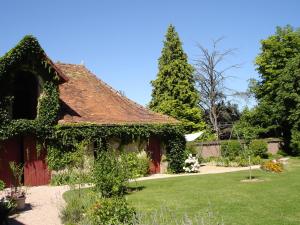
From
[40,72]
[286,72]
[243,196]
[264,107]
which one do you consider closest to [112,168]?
[243,196]

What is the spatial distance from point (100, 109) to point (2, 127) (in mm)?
5831

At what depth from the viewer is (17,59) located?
18969 mm

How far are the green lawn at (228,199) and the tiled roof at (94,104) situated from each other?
5088 millimetres

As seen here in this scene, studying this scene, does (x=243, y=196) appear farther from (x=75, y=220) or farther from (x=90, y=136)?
(x=90, y=136)

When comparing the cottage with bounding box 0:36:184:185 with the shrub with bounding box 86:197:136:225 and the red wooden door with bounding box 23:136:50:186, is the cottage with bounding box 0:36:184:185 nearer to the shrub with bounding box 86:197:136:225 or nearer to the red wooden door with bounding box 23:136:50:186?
the red wooden door with bounding box 23:136:50:186

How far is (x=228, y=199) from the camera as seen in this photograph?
12438 millimetres

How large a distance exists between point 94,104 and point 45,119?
13.1ft

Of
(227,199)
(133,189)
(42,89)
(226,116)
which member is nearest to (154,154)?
(133,189)

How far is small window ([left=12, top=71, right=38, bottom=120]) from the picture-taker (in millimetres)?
20109

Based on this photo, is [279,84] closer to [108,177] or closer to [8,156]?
[8,156]

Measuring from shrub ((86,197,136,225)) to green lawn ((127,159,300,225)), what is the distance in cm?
88

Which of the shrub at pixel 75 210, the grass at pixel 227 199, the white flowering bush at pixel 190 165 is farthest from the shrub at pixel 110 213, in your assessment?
the white flowering bush at pixel 190 165

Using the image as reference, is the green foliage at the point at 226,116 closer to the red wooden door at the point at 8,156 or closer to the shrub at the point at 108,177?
the red wooden door at the point at 8,156

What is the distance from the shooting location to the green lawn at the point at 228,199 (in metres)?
9.83
